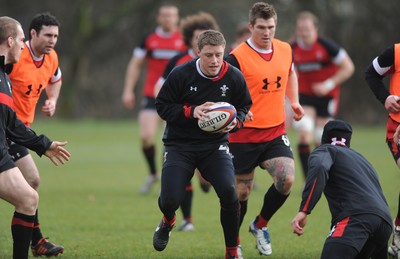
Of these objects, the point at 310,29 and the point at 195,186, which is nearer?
the point at 310,29

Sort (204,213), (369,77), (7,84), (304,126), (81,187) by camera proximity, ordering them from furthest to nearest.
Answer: (81,187), (304,126), (204,213), (369,77), (7,84)

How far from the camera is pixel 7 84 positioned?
6266mm

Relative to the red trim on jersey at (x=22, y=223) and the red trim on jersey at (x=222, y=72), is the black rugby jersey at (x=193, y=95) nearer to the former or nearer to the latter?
the red trim on jersey at (x=222, y=72)

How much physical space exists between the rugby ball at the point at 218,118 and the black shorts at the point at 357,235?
1323 mm

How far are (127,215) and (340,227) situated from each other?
4.59 meters

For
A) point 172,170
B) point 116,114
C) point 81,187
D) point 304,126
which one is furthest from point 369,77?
point 116,114

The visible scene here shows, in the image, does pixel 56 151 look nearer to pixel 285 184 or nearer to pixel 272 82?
pixel 285 184

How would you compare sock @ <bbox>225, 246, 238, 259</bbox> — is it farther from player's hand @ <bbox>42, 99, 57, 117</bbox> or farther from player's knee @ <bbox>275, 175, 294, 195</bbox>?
player's hand @ <bbox>42, 99, 57, 117</bbox>

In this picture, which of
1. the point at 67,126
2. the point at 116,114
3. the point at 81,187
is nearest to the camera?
the point at 81,187

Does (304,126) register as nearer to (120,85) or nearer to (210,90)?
(210,90)

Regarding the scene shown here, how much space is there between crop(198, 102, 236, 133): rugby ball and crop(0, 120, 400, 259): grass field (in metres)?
1.38

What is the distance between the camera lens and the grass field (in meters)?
7.66

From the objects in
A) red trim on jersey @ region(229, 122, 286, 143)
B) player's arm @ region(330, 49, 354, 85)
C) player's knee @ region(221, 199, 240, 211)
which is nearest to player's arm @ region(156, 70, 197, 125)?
player's knee @ region(221, 199, 240, 211)

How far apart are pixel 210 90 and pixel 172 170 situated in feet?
2.48
